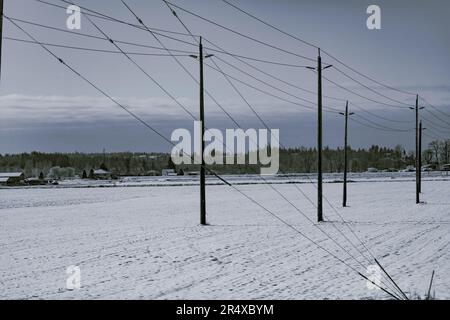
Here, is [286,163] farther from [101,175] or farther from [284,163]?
[101,175]

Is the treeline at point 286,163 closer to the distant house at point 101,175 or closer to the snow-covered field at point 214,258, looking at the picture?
the distant house at point 101,175

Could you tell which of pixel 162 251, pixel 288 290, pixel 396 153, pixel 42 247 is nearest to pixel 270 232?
pixel 162 251

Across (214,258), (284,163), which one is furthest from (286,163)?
(214,258)

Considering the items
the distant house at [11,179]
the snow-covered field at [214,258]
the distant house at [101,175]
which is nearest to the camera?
the snow-covered field at [214,258]

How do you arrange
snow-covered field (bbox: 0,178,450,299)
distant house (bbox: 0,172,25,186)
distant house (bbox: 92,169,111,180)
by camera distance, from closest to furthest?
1. snow-covered field (bbox: 0,178,450,299)
2. distant house (bbox: 0,172,25,186)
3. distant house (bbox: 92,169,111,180)

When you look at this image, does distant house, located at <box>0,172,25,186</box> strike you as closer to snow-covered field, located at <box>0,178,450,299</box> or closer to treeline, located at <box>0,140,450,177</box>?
treeline, located at <box>0,140,450,177</box>

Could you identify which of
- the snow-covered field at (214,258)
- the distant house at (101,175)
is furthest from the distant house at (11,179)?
the snow-covered field at (214,258)

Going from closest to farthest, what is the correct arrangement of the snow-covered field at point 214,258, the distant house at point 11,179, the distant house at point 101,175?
the snow-covered field at point 214,258
the distant house at point 11,179
the distant house at point 101,175

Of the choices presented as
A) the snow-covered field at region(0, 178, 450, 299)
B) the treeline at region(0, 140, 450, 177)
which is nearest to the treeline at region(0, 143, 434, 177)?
the treeline at region(0, 140, 450, 177)

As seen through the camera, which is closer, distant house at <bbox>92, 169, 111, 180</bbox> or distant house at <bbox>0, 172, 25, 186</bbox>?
distant house at <bbox>0, 172, 25, 186</bbox>

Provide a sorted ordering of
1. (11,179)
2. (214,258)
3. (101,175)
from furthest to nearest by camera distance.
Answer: (101,175) < (11,179) < (214,258)

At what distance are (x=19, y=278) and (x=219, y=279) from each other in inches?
184

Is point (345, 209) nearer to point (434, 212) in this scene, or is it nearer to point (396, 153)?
point (434, 212)
